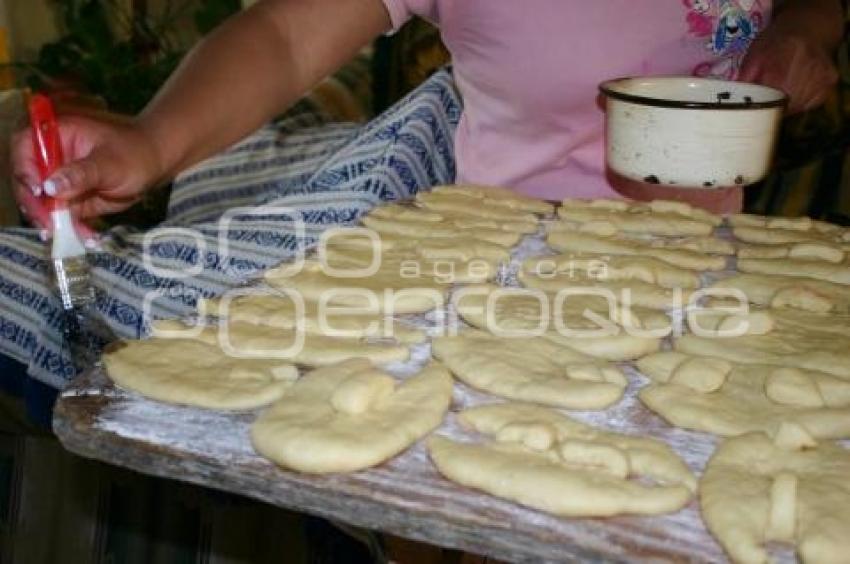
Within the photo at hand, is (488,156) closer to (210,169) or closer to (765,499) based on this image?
(765,499)

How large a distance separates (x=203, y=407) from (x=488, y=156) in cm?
91

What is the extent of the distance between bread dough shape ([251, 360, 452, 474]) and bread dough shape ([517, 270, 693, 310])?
0.29 metres

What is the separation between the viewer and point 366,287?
1139 millimetres

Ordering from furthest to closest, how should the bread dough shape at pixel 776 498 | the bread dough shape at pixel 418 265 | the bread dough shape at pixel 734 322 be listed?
the bread dough shape at pixel 418 265
the bread dough shape at pixel 734 322
the bread dough shape at pixel 776 498

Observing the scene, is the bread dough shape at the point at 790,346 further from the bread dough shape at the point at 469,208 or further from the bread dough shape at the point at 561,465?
the bread dough shape at the point at 469,208

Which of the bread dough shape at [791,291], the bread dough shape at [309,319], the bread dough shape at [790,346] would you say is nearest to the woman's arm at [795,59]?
the bread dough shape at [791,291]

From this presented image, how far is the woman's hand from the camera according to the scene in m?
1.04

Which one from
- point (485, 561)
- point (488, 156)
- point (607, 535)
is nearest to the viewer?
point (607, 535)

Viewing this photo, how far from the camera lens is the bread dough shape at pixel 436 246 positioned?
127cm

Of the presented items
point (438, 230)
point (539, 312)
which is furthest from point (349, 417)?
point (438, 230)

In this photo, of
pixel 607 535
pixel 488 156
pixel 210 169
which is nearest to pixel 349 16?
pixel 488 156

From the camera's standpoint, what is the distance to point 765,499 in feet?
2.48

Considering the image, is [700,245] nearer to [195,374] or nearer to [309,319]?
[309,319]

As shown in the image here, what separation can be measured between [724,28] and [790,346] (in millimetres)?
693
